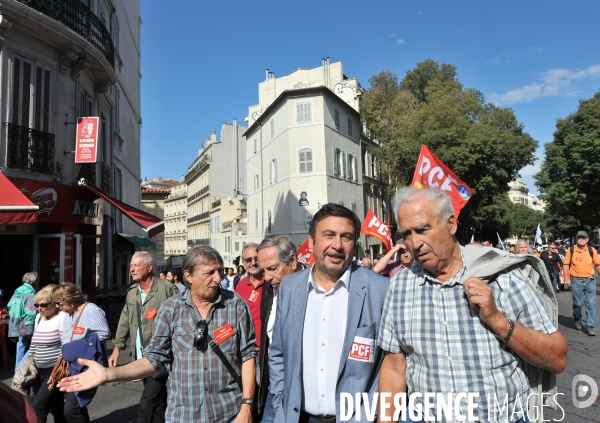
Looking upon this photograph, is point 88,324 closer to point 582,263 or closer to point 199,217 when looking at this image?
point 582,263

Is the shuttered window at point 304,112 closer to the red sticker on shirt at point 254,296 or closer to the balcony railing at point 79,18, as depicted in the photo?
the balcony railing at point 79,18

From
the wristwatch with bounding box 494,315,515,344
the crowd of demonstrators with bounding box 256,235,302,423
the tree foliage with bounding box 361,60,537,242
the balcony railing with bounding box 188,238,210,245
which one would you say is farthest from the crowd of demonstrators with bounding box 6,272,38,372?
the balcony railing with bounding box 188,238,210,245

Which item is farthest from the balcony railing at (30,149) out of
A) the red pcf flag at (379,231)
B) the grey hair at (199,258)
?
the grey hair at (199,258)

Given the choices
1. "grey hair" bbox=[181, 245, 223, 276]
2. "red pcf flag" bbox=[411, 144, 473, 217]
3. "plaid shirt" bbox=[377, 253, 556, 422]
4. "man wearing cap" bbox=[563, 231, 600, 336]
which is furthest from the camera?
"man wearing cap" bbox=[563, 231, 600, 336]

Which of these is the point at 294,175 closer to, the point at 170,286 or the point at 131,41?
the point at 131,41

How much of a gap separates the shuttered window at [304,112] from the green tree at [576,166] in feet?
60.1

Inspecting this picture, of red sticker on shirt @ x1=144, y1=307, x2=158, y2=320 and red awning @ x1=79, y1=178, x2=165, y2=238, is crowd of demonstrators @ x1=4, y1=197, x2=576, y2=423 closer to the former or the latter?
red sticker on shirt @ x1=144, y1=307, x2=158, y2=320

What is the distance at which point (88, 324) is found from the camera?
4.57 metres

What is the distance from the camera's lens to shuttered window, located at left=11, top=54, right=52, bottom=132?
11.0 meters

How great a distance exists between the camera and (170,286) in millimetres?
5559

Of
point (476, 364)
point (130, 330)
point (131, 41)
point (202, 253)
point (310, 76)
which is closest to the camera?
point (476, 364)

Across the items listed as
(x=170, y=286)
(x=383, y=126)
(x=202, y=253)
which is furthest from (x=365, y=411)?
(x=383, y=126)

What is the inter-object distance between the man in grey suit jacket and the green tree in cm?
3410

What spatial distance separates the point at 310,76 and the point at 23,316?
121ft
